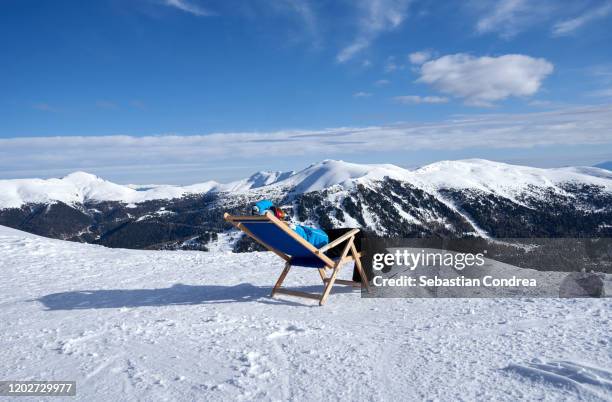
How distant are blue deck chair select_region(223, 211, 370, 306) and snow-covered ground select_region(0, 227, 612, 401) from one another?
10.2 inches

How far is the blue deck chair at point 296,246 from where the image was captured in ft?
21.1

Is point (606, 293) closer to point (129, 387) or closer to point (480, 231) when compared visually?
point (129, 387)

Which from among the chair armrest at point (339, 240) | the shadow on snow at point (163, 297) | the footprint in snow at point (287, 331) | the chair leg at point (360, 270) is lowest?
the shadow on snow at point (163, 297)

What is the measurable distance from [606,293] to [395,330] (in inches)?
160

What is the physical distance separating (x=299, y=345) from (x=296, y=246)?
7.57 ft

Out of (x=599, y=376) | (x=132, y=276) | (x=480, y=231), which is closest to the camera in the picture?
(x=599, y=376)

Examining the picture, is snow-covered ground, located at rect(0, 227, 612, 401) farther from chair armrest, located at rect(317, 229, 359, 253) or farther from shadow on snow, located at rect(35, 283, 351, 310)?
chair armrest, located at rect(317, 229, 359, 253)

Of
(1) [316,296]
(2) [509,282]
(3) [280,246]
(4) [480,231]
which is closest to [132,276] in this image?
(3) [280,246]

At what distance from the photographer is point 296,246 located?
6.86 m

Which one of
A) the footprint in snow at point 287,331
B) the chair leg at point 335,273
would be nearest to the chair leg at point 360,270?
the chair leg at point 335,273

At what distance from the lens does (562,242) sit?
81.6 meters

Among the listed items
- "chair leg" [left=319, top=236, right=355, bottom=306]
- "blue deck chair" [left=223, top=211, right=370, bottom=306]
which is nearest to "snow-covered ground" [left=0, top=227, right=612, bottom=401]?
→ "chair leg" [left=319, top=236, right=355, bottom=306]

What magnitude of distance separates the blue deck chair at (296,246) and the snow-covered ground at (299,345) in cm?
26

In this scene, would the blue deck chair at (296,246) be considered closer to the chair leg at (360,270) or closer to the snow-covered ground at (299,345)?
the chair leg at (360,270)
